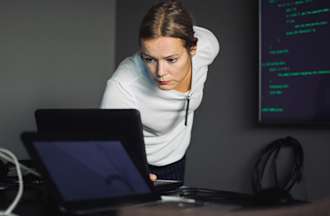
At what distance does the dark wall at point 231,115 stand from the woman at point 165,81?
21.0 inches

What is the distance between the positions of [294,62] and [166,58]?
1.07 meters

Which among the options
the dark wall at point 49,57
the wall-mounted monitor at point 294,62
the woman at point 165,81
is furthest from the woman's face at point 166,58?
the dark wall at point 49,57

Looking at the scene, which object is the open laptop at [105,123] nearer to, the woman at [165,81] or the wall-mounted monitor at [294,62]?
the woman at [165,81]

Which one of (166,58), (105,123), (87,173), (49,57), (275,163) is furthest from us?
(49,57)

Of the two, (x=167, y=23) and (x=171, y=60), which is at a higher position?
(x=167, y=23)

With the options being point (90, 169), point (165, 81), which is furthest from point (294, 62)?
point (90, 169)

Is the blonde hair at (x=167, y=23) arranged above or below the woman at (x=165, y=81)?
above

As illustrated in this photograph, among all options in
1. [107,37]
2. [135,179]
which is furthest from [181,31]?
[107,37]

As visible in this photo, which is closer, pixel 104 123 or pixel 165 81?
pixel 104 123

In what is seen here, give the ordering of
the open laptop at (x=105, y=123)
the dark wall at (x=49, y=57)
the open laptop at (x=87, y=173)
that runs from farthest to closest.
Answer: the dark wall at (x=49, y=57) → the open laptop at (x=105, y=123) → the open laptop at (x=87, y=173)

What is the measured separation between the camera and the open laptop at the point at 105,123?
3.89ft

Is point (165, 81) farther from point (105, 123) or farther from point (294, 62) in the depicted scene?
point (294, 62)

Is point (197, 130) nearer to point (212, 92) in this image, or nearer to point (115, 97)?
point (212, 92)

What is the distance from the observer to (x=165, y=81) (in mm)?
1722
